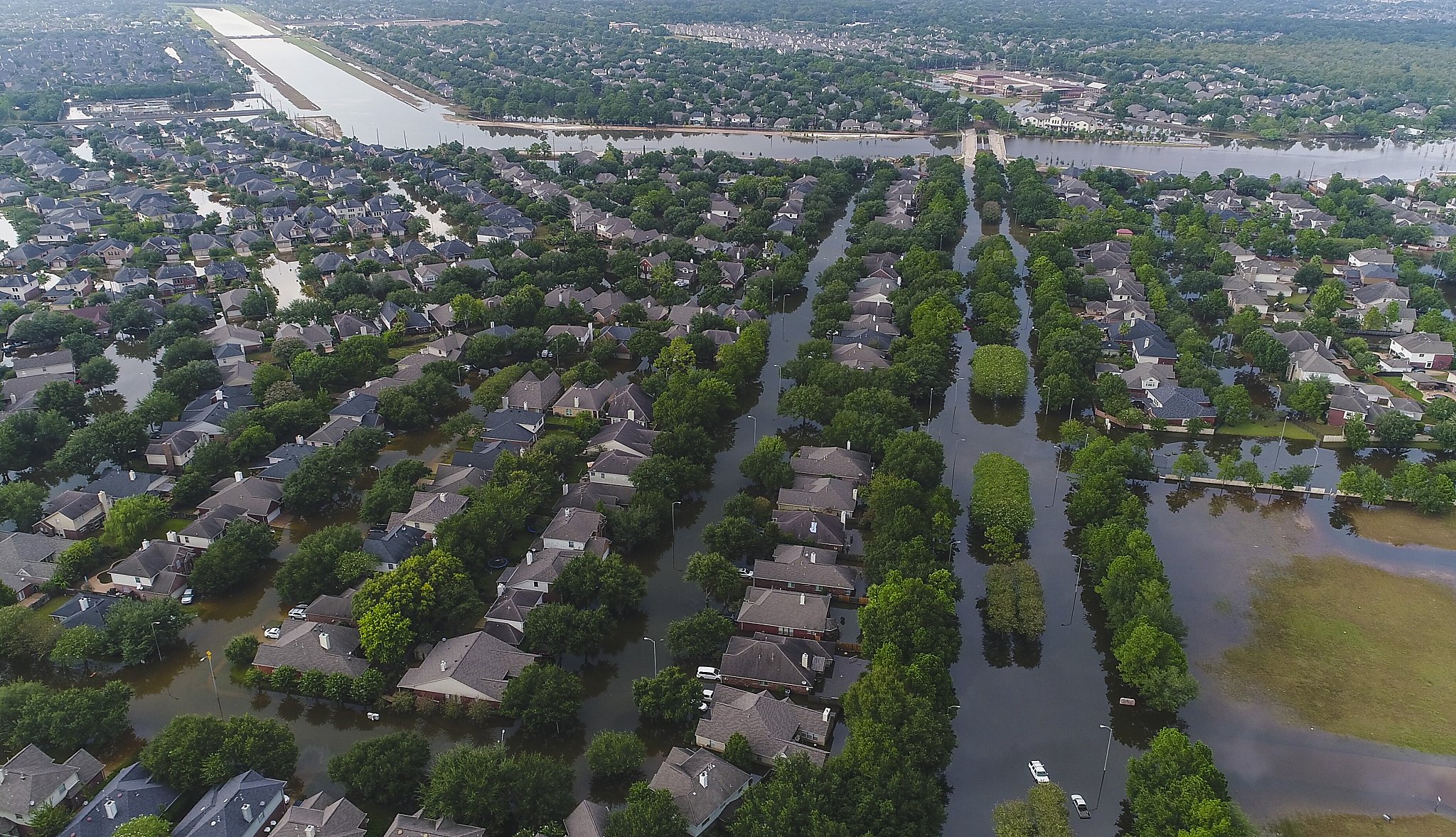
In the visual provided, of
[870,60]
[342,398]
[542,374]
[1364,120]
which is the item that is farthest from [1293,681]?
[870,60]

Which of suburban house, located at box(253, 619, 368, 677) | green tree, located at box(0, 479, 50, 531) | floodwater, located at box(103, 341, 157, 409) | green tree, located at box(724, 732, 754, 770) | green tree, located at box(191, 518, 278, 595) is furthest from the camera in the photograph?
floodwater, located at box(103, 341, 157, 409)

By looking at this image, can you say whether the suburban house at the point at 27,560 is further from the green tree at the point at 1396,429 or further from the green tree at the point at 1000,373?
the green tree at the point at 1396,429

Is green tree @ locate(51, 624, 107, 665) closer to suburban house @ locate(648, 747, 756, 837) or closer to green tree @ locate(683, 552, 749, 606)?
suburban house @ locate(648, 747, 756, 837)

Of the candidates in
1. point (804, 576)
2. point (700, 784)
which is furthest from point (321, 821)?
point (804, 576)

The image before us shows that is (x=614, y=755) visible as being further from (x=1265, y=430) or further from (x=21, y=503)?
(x=1265, y=430)

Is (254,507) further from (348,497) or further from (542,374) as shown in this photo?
(542,374)

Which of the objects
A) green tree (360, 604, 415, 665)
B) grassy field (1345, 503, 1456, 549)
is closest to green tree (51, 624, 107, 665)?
green tree (360, 604, 415, 665)
